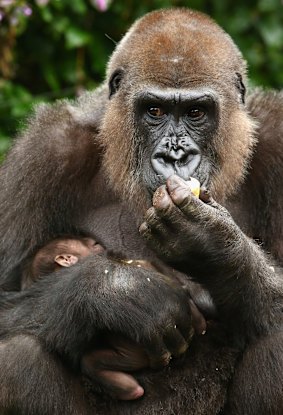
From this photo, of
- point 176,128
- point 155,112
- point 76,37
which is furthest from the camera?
point 76,37

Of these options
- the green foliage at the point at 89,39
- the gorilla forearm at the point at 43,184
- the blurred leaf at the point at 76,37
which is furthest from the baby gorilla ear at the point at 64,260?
the blurred leaf at the point at 76,37

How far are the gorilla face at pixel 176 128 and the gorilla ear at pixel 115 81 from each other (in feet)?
0.93

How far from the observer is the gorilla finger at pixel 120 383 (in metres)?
5.68

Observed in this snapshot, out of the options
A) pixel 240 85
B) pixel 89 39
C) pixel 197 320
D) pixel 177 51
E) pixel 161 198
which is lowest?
pixel 89 39

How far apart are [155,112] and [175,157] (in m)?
0.42

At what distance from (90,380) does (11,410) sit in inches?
18.5

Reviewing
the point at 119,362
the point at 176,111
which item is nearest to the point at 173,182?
the point at 176,111

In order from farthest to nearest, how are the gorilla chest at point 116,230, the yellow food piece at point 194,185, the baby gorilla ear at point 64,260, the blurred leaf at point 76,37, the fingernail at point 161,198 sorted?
the blurred leaf at point 76,37, the gorilla chest at point 116,230, the baby gorilla ear at point 64,260, the yellow food piece at point 194,185, the fingernail at point 161,198

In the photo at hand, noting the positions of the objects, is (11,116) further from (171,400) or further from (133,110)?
(171,400)

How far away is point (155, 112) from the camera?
5844 millimetres

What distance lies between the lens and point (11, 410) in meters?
5.55

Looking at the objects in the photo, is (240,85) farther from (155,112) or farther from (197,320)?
(197,320)

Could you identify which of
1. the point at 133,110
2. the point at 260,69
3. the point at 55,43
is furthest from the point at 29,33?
the point at 133,110

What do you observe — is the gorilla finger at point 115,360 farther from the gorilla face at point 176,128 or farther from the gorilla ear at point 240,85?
the gorilla ear at point 240,85
